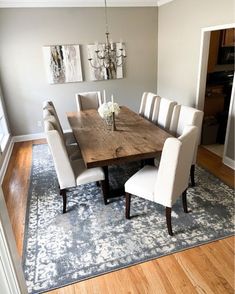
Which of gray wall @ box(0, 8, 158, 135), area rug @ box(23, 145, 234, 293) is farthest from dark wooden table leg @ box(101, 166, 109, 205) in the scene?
gray wall @ box(0, 8, 158, 135)

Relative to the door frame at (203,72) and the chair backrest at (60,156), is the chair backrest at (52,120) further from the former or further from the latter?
the door frame at (203,72)

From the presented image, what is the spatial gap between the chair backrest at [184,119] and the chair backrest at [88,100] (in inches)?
76.7

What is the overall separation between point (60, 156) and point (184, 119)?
4.96ft

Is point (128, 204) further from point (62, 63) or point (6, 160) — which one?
point (62, 63)

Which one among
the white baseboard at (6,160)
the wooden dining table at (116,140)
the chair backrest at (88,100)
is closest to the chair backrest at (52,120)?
the wooden dining table at (116,140)

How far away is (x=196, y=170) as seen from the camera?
10.9 ft

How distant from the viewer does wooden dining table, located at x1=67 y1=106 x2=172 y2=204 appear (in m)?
2.17

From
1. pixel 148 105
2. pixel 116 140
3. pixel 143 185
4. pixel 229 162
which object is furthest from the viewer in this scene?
pixel 148 105

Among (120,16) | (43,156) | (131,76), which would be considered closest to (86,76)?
(131,76)

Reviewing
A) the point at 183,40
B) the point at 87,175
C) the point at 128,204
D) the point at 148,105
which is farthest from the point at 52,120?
the point at 183,40

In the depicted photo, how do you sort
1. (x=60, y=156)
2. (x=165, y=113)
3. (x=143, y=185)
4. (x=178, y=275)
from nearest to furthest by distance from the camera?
1. (x=178, y=275)
2. (x=143, y=185)
3. (x=60, y=156)
4. (x=165, y=113)

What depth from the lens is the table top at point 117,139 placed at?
2176 millimetres

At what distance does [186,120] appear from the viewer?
2.69 m

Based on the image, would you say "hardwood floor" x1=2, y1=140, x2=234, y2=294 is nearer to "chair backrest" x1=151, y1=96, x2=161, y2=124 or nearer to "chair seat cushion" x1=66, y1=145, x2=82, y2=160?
"chair seat cushion" x1=66, y1=145, x2=82, y2=160
